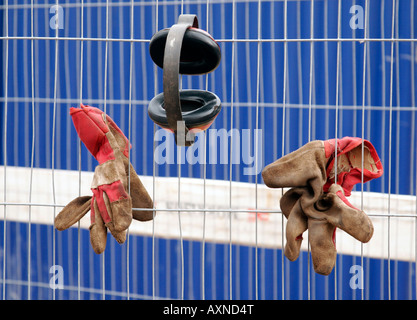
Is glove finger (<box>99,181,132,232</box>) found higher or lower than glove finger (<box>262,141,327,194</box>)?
lower

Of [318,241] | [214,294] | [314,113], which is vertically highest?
[314,113]

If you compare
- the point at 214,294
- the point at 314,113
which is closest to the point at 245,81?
the point at 314,113

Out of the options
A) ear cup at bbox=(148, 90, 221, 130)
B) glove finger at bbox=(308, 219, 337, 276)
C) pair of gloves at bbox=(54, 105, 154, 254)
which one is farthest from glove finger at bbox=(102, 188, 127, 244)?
glove finger at bbox=(308, 219, 337, 276)

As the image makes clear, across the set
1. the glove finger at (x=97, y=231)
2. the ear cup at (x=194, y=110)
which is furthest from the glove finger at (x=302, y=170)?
the glove finger at (x=97, y=231)

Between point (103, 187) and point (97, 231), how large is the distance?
0.07 meters

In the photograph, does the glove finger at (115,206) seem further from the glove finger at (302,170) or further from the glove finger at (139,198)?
the glove finger at (302,170)

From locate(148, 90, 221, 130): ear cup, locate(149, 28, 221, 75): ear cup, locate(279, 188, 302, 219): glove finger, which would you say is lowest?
locate(279, 188, 302, 219): glove finger

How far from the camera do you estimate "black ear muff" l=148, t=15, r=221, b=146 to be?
70cm

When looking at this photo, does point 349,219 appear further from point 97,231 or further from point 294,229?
point 97,231

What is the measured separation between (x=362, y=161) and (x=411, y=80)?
2.74 ft

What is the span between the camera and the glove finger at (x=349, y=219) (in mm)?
766

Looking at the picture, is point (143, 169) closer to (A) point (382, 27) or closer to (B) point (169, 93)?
(A) point (382, 27)

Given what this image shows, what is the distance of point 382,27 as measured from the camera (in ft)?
4.84

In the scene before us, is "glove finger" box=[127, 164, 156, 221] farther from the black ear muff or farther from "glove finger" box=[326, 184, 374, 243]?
"glove finger" box=[326, 184, 374, 243]
